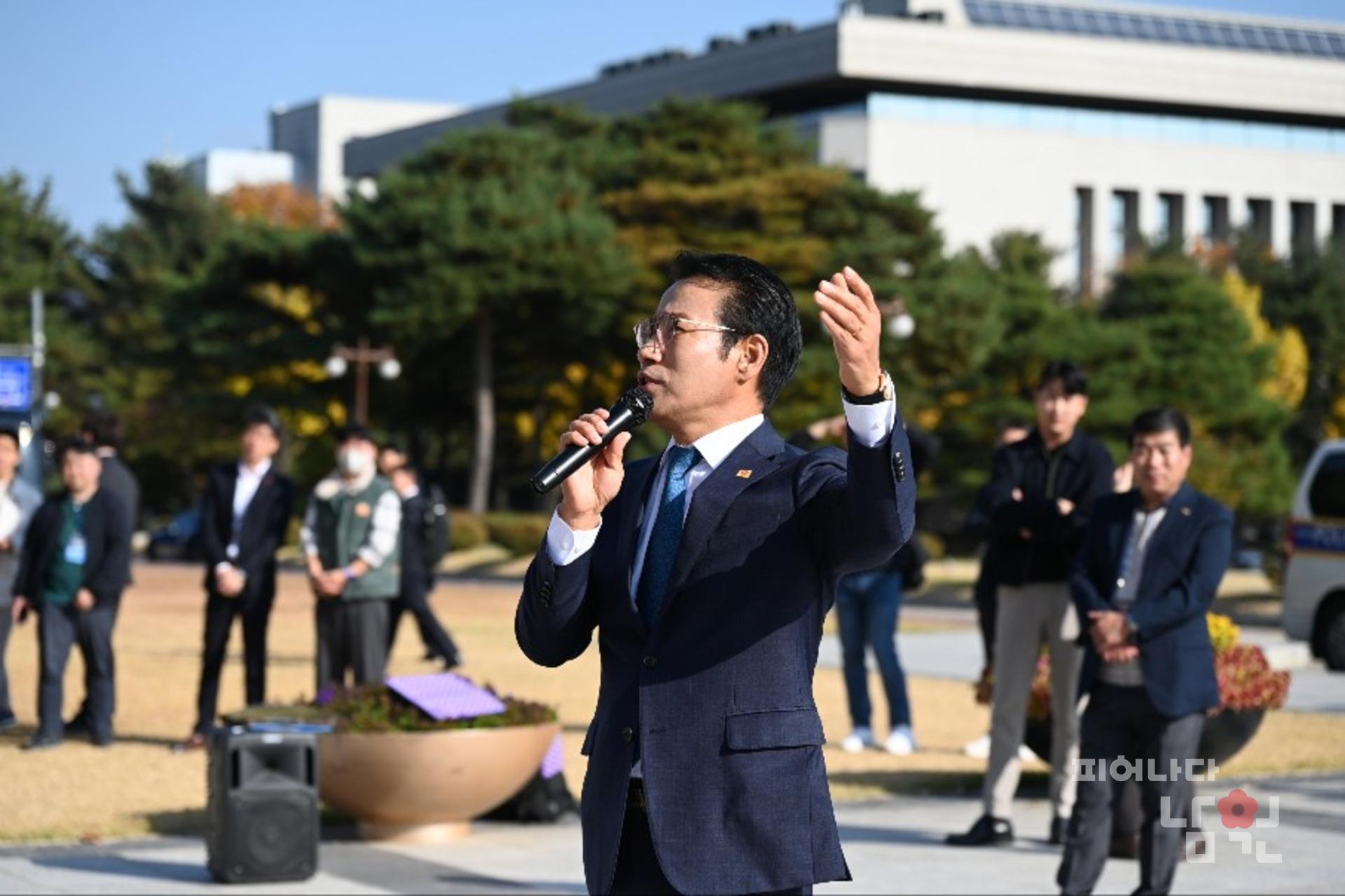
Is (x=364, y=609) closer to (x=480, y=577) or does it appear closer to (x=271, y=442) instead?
(x=271, y=442)

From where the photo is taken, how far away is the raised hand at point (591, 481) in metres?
4.25

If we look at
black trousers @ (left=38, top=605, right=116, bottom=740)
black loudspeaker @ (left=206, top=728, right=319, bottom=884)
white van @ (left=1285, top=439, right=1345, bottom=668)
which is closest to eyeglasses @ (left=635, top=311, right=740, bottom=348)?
black loudspeaker @ (left=206, top=728, right=319, bottom=884)

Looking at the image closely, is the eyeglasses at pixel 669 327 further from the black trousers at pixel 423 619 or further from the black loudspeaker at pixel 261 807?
the black trousers at pixel 423 619

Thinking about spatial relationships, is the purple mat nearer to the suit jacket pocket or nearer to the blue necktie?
the blue necktie

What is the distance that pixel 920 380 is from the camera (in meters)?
53.8

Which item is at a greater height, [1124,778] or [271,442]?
[271,442]

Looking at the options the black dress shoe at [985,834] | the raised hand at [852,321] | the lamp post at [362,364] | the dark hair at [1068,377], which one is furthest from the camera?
the lamp post at [362,364]

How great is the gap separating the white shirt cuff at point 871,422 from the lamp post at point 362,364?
4564 centimetres

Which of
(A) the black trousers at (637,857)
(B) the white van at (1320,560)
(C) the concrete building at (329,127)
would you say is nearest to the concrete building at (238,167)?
(C) the concrete building at (329,127)

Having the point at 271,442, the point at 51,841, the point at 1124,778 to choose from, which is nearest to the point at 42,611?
the point at 271,442

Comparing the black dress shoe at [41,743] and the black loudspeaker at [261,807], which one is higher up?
the black loudspeaker at [261,807]

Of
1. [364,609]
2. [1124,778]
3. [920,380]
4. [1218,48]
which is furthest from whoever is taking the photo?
[1218,48]

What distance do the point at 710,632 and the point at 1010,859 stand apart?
5601 mm

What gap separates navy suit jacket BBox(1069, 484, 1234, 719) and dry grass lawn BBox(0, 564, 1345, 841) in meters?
3.63
